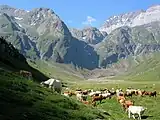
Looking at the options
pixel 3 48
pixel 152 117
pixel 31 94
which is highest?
pixel 3 48

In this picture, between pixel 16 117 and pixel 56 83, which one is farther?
pixel 56 83

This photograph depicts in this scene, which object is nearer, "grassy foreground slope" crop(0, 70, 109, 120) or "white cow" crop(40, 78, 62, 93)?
"grassy foreground slope" crop(0, 70, 109, 120)

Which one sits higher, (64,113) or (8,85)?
(8,85)

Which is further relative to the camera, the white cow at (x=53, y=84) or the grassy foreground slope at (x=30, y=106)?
the white cow at (x=53, y=84)

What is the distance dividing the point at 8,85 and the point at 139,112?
50.2 ft

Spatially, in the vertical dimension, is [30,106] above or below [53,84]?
below

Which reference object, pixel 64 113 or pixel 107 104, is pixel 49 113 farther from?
pixel 107 104

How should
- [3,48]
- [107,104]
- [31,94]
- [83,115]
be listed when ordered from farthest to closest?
1. [3,48]
2. [107,104]
3. [31,94]
4. [83,115]

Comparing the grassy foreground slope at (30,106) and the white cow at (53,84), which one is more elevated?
the white cow at (53,84)

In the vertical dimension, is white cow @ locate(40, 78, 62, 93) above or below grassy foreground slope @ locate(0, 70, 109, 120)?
above

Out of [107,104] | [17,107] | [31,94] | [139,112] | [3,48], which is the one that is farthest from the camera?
[3,48]

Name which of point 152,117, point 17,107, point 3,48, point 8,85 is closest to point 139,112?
point 152,117

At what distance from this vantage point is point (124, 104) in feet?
162

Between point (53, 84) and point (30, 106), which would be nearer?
point (30, 106)
